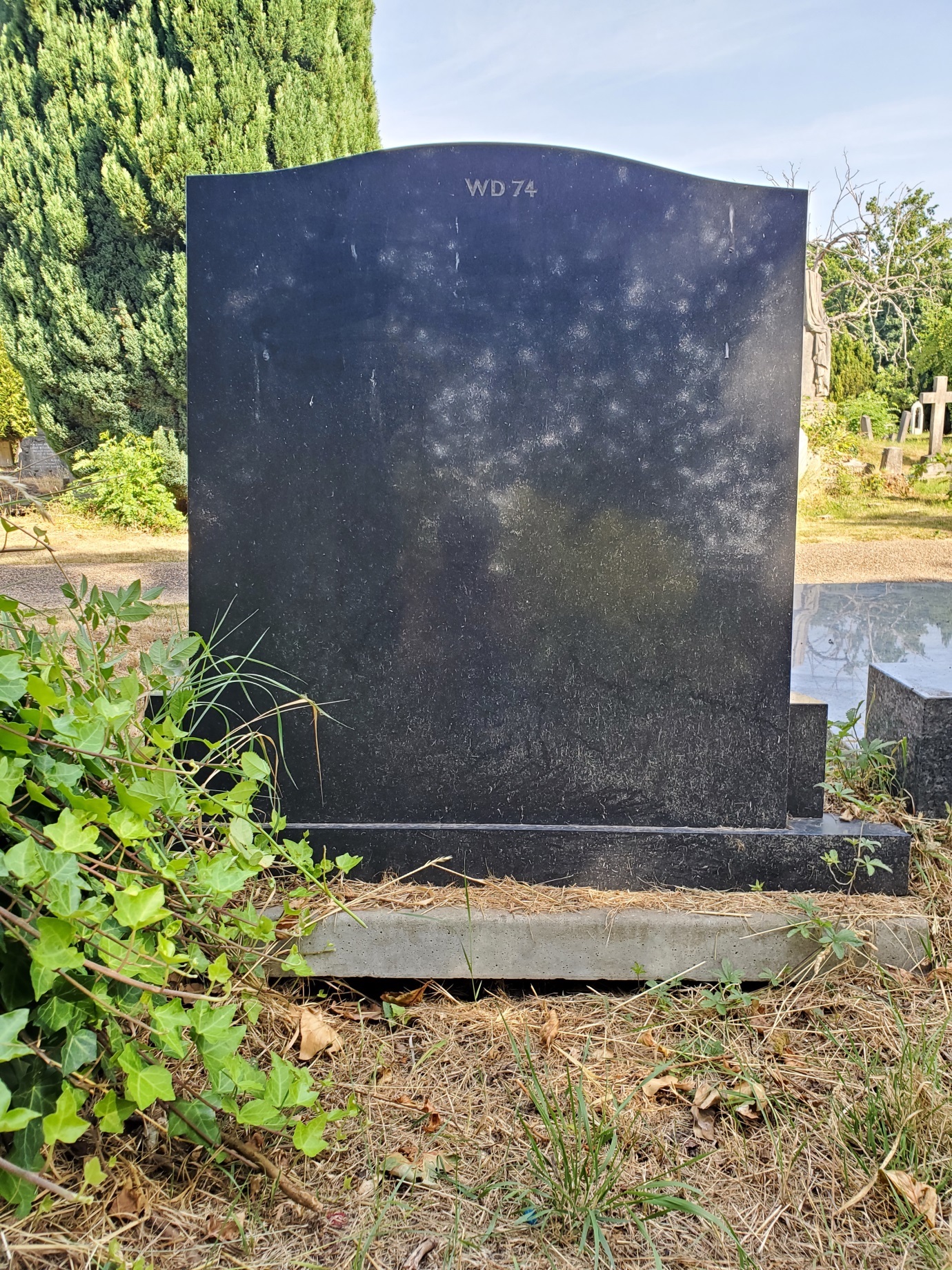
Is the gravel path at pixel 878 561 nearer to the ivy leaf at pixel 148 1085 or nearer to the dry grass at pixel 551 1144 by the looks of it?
the dry grass at pixel 551 1144

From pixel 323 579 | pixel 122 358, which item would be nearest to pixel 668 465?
pixel 323 579

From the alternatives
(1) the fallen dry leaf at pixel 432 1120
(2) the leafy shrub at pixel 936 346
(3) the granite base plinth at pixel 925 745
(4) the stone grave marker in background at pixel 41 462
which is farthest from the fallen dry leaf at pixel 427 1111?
(2) the leafy shrub at pixel 936 346

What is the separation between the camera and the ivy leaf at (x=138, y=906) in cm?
122

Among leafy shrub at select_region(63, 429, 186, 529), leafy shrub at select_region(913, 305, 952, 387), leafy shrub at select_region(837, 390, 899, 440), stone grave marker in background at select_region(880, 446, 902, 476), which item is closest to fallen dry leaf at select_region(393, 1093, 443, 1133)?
leafy shrub at select_region(63, 429, 186, 529)

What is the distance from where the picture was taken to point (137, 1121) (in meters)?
1.53

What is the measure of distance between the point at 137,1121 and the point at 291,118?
33.8 ft

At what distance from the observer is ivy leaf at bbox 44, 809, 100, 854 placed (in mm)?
1221

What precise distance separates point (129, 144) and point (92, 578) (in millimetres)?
5157

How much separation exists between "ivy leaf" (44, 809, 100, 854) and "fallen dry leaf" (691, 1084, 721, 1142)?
106 centimetres

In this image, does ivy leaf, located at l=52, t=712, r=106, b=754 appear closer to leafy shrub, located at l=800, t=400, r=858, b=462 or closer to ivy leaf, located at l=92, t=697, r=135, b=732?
ivy leaf, located at l=92, t=697, r=135, b=732

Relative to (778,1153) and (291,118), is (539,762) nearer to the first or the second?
(778,1153)

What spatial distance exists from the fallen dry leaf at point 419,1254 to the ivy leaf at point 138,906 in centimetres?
59

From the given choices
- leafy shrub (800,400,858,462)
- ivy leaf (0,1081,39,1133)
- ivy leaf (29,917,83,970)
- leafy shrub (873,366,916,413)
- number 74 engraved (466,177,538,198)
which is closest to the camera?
ivy leaf (0,1081,39,1133)

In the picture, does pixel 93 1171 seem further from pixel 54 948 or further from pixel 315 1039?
pixel 315 1039
